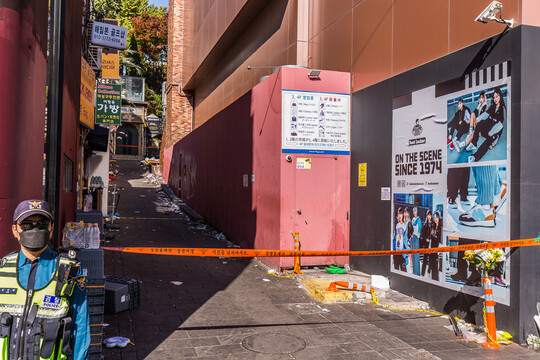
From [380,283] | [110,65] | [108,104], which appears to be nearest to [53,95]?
[380,283]

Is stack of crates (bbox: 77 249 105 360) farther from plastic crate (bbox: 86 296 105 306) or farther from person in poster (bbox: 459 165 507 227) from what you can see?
person in poster (bbox: 459 165 507 227)

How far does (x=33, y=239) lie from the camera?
2.56 meters

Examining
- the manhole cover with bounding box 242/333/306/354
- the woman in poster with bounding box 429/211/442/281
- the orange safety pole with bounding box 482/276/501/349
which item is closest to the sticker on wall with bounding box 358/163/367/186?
the woman in poster with bounding box 429/211/442/281

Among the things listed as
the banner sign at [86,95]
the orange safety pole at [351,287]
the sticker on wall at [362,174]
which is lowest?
the orange safety pole at [351,287]

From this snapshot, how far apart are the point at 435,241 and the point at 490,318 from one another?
1672mm

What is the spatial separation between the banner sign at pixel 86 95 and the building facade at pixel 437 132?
402 cm

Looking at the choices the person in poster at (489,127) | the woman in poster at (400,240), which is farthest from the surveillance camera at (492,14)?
the woman in poster at (400,240)

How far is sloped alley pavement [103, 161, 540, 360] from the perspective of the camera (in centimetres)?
523

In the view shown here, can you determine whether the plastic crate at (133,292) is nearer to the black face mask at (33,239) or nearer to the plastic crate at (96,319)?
the plastic crate at (96,319)

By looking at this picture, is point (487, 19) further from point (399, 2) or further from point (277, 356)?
point (277, 356)

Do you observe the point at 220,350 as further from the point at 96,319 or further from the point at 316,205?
the point at 316,205

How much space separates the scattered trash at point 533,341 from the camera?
5.40 meters

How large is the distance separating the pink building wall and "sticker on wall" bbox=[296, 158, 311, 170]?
0.31 ft

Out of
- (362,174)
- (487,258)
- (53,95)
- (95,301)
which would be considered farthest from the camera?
(362,174)
